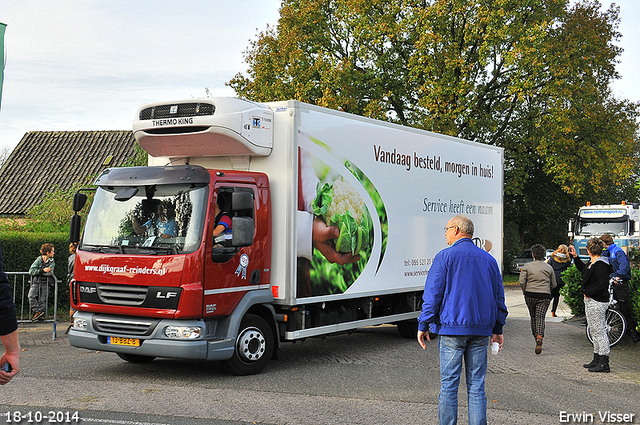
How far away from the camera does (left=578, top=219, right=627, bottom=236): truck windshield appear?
1195 inches

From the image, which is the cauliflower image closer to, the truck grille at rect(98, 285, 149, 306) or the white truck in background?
the truck grille at rect(98, 285, 149, 306)

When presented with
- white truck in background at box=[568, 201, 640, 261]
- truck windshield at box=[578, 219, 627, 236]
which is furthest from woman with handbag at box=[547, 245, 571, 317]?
truck windshield at box=[578, 219, 627, 236]

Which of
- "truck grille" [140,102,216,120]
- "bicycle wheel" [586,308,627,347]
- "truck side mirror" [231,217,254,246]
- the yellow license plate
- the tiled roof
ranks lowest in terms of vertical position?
"bicycle wheel" [586,308,627,347]

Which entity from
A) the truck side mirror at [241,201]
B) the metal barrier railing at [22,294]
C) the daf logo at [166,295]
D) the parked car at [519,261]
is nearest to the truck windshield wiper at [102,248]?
the daf logo at [166,295]

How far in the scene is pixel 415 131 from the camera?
11.4 meters

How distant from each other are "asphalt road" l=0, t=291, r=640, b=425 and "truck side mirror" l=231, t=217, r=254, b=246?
5.51ft

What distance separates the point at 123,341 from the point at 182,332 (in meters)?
0.84

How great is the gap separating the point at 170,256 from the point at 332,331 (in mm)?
2869

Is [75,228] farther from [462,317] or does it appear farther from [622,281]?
[622,281]

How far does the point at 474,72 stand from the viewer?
27906 millimetres

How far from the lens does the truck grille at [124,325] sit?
7.97 metres

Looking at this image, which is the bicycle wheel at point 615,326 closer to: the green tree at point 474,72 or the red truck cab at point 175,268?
the red truck cab at point 175,268

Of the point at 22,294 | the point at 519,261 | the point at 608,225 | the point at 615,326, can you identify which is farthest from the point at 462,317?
the point at 519,261

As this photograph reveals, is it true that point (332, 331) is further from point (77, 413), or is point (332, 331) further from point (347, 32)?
point (347, 32)
